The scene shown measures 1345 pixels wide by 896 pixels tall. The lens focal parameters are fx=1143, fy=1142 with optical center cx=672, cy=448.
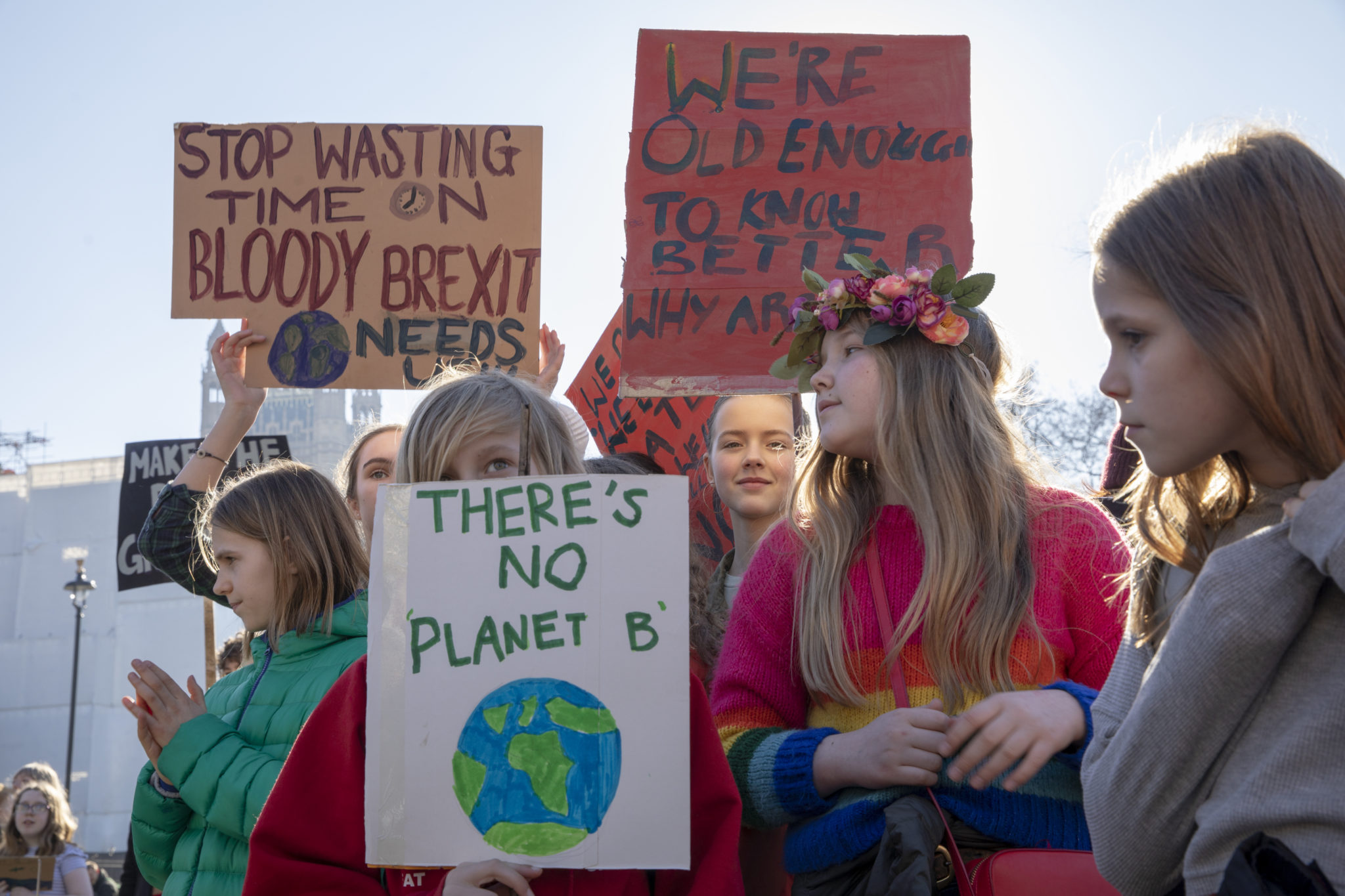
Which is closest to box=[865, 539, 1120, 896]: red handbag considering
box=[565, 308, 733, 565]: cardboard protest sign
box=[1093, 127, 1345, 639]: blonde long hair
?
box=[1093, 127, 1345, 639]: blonde long hair

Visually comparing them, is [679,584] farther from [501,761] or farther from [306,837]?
[306,837]

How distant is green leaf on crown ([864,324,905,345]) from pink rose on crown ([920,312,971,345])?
6 centimetres

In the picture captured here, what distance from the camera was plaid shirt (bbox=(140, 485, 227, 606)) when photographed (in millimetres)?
3875

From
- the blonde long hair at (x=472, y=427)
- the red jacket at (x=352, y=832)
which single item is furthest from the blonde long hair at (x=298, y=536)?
the red jacket at (x=352, y=832)

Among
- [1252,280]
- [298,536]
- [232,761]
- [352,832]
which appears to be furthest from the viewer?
[298,536]

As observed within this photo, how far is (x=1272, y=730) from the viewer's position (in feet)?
4.36

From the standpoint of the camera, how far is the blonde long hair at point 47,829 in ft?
24.6

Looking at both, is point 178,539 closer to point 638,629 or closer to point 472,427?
point 472,427

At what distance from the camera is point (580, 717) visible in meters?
1.81

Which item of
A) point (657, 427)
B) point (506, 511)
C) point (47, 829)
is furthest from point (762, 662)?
point (47, 829)

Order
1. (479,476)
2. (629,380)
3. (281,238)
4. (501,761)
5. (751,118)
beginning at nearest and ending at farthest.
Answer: (501,761) < (479,476) < (629,380) < (751,118) < (281,238)

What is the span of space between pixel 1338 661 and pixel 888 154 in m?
2.94

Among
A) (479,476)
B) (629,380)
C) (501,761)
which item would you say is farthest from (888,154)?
(501,761)

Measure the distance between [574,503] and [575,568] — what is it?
106mm
